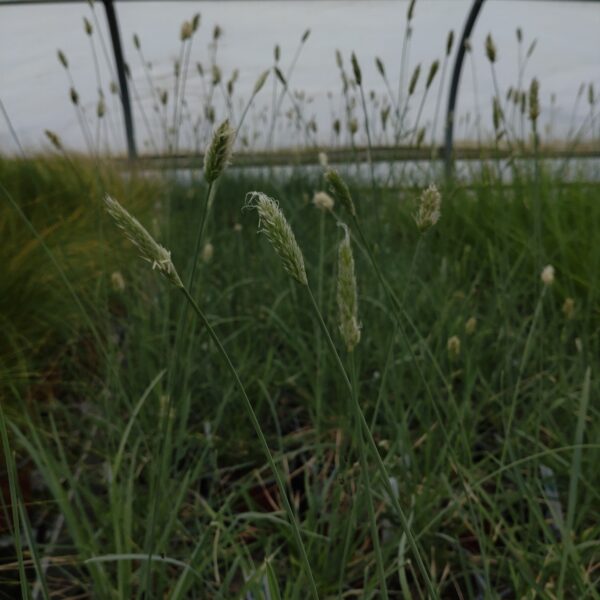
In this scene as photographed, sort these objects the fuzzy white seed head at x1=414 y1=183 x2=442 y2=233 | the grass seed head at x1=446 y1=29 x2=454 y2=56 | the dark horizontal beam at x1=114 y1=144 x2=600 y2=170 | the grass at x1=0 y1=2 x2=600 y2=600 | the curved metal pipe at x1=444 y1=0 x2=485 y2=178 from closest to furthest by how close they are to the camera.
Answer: the fuzzy white seed head at x1=414 y1=183 x2=442 y2=233
the grass at x1=0 y1=2 x2=600 y2=600
the grass seed head at x1=446 y1=29 x2=454 y2=56
the dark horizontal beam at x1=114 y1=144 x2=600 y2=170
the curved metal pipe at x1=444 y1=0 x2=485 y2=178

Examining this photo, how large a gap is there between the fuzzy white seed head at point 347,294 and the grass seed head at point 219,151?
11 cm

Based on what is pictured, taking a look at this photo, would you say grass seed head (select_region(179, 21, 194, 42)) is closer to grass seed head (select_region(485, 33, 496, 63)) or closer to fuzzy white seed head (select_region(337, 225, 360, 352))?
grass seed head (select_region(485, 33, 496, 63))

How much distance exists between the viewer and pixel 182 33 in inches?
51.9

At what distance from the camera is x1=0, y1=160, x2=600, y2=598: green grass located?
3.14ft

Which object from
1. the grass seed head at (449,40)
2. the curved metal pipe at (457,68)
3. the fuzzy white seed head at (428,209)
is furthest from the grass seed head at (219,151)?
the curved metal pipe at (457,68)

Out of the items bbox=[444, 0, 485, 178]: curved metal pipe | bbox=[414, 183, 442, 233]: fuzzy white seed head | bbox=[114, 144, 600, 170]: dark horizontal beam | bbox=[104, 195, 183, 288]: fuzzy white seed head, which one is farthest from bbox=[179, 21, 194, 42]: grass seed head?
bbox=[444, 0, 485, 178]: curved metal pipe

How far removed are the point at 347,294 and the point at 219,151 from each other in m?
0.13

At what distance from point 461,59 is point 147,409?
484 cm

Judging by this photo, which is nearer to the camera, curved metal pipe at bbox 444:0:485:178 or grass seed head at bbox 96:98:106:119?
grass seed head at bbox 96:98:106:119

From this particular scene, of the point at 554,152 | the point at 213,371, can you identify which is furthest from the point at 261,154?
the point at 213,371

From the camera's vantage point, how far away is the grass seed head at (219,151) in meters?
0.50

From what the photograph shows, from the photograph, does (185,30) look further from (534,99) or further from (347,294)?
(347,294)

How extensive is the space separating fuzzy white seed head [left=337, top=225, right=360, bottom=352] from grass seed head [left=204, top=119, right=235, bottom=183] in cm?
11

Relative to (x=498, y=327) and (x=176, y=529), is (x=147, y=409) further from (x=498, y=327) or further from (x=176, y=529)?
(x=498, y=327)
